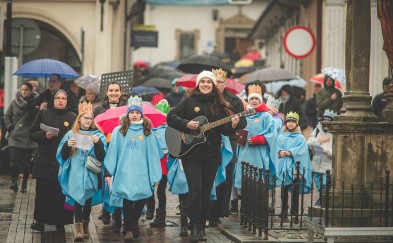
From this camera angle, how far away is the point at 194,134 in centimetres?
1356

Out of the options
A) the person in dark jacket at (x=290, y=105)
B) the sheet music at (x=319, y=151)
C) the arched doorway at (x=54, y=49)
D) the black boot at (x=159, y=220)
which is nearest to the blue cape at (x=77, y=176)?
the black boot at (x=159, y=220)

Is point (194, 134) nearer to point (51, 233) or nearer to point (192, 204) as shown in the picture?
point (192, 204)

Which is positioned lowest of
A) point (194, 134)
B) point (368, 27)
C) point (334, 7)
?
point (194, 134)

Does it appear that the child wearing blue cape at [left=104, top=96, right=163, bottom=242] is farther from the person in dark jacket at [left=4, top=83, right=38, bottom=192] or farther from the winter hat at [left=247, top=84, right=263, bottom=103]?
the person in dark jacket at [left=4, top=83, right=38, bottom=192]

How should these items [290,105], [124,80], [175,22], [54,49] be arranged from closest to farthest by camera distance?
1. [124,80]
2. [290,105]
3. [54,49]
4. [175,22]

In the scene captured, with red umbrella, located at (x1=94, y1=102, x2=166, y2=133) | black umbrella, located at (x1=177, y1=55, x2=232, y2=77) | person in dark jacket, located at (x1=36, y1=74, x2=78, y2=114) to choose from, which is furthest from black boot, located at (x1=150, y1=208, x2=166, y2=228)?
black umbrella, located at (x1=177, y1=55, x2=232, y2=77)

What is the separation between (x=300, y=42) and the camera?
2541 cm

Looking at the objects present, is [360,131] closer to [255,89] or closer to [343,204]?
[343,204]

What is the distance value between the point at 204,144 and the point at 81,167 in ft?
5.05

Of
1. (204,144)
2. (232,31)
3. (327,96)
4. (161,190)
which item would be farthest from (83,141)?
(232,31)

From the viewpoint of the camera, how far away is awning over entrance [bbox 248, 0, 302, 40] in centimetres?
3831

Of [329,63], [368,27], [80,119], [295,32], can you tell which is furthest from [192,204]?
[329,63]

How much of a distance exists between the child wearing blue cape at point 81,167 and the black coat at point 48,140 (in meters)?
0.37

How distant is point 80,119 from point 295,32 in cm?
1221
